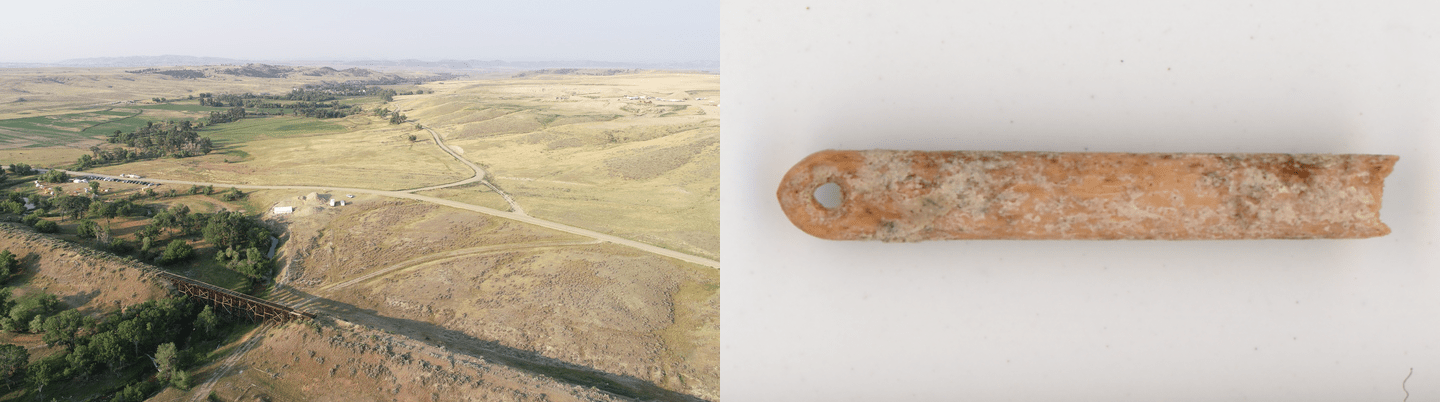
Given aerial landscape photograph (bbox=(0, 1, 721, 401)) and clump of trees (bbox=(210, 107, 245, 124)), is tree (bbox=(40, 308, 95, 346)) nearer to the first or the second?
aerial landscape photograph (bbox=(0, 1, 721, 401))

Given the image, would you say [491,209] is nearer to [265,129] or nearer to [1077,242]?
[1077,242]

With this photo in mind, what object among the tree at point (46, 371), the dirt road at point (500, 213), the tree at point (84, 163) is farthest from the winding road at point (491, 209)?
the tree at point (46, 371)

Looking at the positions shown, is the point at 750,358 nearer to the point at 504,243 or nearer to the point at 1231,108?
the point at 1231,108

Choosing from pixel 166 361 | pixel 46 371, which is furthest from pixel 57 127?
pixel 166 361

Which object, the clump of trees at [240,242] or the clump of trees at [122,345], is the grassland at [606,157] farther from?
the clump of trees at [122,345]

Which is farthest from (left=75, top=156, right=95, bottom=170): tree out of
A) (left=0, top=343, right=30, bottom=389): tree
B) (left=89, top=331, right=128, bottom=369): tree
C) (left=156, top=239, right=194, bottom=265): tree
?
(left=89, top=331, right=128, bottom=369): tree

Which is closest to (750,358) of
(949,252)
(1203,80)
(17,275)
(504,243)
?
(949,252)

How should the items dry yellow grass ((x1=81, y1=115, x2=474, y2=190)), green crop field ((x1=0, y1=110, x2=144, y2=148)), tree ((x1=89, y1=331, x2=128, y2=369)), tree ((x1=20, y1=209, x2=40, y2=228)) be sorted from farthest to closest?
green crop field ((x1=0, y1=110, x2=144, y2=148)) < dry yellow grass ((x1=81, y1=115, x2=474, y2=190)) < tree ((x1=20, y1=209, x2=40, y2=228)) < tree ((x1=89, y1=331, x2=128, y2=369))
